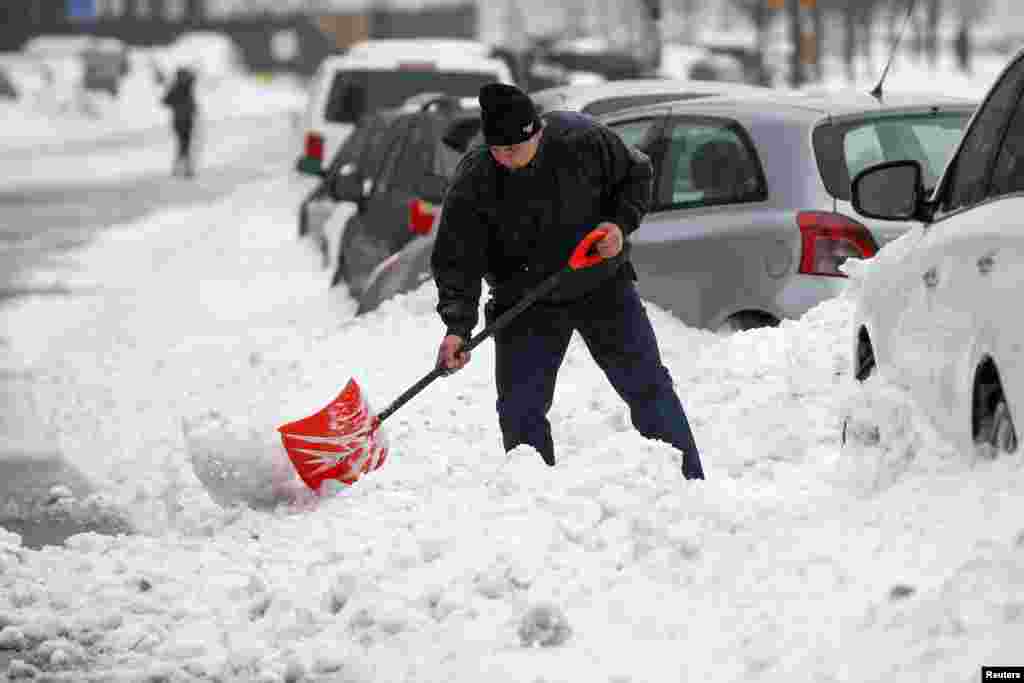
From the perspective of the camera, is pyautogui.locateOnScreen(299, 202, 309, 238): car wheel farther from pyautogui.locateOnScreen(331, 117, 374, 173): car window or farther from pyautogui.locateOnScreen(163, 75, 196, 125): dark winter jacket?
pyautogui.locateOnScreen(163, 75, 196, 125): dark winter jacket

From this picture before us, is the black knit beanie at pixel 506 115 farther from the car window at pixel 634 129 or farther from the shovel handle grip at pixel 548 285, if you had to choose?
the car window at pixel 634 129

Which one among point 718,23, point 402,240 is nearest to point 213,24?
point 718,23

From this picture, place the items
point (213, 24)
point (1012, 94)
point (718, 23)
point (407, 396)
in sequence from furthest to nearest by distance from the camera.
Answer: point (718, 23) < point (213, 24) < point (407, 396) < point (1012, 94)

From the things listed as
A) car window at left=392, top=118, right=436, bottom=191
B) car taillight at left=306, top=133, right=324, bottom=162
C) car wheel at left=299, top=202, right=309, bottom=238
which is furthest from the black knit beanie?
car wheel at left=299, top=202, right=309, bottom=238

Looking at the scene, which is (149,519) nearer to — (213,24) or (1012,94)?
(1012,94)

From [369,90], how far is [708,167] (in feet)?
36.8

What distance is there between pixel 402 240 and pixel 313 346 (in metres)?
2.13

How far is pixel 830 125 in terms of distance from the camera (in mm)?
9586

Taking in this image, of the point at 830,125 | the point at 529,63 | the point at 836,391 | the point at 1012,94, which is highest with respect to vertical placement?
the point at 1012,94

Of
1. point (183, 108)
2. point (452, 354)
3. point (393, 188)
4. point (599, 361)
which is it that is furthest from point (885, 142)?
point (183, 108)

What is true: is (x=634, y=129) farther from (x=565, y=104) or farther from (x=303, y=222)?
(x=303, y=222)

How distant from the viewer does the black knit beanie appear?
6766mm

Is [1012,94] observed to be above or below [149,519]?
above

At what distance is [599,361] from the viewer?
24.3ft
